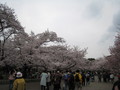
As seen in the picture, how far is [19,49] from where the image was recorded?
22094mm

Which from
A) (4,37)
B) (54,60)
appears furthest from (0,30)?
(54,60)

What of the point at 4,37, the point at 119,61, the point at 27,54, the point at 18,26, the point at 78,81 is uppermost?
the point at 18,26

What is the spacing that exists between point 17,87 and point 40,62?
1702 centimetres

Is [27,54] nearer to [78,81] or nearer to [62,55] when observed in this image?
[62,55]

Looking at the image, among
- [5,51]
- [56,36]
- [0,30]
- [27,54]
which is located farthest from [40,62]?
[56,36]

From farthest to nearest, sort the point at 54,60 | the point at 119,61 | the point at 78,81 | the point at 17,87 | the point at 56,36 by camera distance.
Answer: the point at 56,36 < the point at 54,60 < the point at 119,61 < the point at 78,81 < the point at 17,87

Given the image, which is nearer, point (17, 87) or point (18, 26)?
point (17, 87)

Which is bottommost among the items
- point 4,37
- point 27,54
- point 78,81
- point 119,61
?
point 78,81

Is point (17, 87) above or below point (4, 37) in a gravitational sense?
below

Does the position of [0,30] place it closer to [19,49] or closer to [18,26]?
[18,26]

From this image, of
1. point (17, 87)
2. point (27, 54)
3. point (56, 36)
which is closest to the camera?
point (17, 87)

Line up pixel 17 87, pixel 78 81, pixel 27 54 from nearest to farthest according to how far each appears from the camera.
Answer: pixel 17 87 → pixel 78 81 → pixel 27 54

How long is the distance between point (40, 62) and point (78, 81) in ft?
41.1

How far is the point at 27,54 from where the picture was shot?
839 inches
